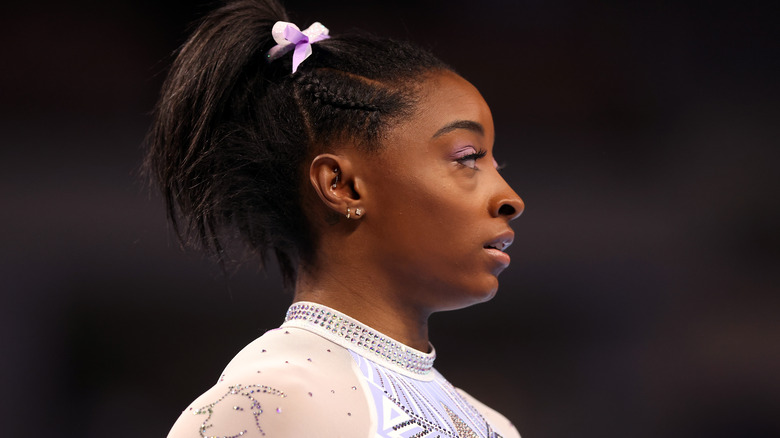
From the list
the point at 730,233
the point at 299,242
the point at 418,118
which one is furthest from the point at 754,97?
the point at 299,242

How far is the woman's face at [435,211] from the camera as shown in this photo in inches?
51.9

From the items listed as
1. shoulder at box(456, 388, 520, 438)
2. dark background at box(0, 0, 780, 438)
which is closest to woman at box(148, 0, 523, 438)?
shoulder at box(456, 388, 520, 438)

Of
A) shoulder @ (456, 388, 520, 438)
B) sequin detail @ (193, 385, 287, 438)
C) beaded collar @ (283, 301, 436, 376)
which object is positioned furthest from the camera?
shoulder @ (456, 388, 520, 438)

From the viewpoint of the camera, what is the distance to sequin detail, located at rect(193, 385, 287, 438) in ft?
3.40

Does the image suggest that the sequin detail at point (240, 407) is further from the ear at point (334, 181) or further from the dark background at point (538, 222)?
the dark background at point (538, 222)

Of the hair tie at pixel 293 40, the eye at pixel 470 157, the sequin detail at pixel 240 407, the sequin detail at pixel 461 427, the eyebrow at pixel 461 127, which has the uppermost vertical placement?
the hair tie at pixel 293 40

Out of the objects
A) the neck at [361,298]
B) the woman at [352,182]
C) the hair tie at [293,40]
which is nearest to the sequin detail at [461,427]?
the woman at [352,182]

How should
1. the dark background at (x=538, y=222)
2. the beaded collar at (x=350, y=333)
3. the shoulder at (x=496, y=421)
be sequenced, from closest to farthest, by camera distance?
the beaded collar at (x=350, y=333) < the shoulder at (x=496, y=421) < the dark background at (x=538, y=222)

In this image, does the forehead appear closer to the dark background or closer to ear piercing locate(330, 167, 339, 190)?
ear piercing locate(330, 167, 339, 190)

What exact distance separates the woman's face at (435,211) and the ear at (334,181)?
0.02 meters

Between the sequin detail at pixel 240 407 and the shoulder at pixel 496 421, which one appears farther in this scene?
the shoulder at pixel 496 421

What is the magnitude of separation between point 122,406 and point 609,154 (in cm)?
144

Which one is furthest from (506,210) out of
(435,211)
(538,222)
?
(538,222)

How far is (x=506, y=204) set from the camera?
1.36 metres
